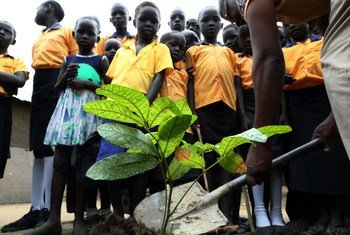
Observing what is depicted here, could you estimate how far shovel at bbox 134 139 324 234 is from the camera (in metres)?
1.60

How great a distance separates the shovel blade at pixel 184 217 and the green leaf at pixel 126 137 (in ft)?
1.24

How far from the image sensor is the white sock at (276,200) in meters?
2.99

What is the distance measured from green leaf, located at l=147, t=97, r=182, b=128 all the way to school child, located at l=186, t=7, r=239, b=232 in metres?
1.79

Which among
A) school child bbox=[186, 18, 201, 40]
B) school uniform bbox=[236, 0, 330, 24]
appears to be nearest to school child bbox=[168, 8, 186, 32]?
school child bbox=[186, 18, 201, 40]

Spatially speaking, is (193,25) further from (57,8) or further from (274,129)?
(274,129)

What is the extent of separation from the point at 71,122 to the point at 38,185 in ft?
2.88

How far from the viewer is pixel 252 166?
1.56 m

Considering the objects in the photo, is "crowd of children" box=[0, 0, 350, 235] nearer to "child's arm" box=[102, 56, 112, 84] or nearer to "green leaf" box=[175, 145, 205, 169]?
"child's arm" box=[102, 56, 112, 84]

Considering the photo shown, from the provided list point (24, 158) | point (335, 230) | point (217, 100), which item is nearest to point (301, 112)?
point (217, 100)

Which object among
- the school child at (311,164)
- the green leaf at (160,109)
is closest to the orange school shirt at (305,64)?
the school child at (311,164)

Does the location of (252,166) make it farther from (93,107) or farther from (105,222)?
(105,222)

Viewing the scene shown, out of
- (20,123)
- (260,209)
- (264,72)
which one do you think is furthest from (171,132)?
(20,123)

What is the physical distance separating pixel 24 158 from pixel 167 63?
3947 millimetres

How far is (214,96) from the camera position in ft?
10.3
